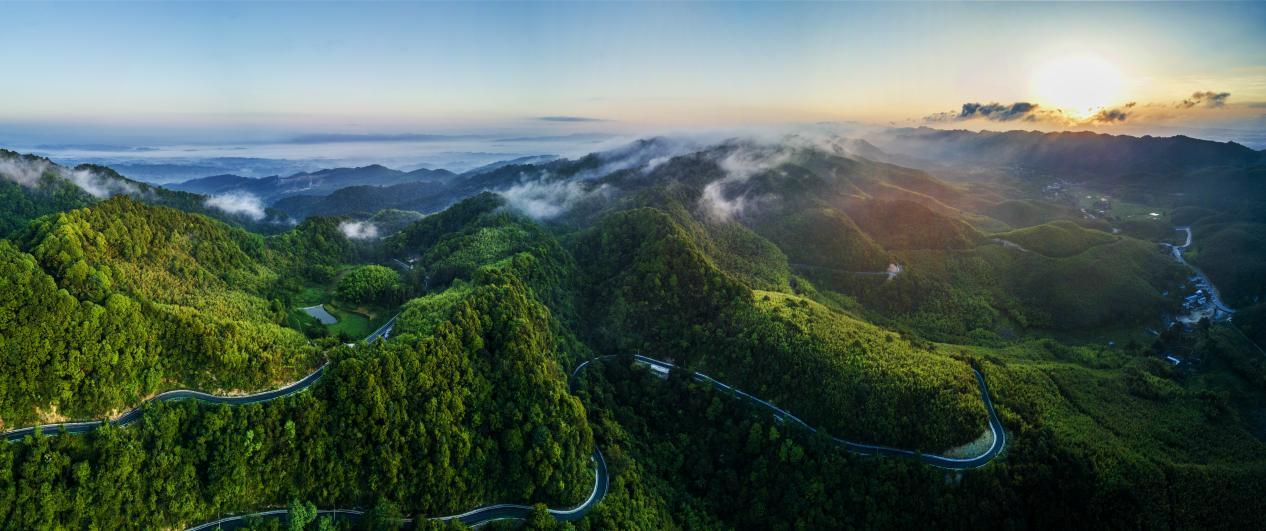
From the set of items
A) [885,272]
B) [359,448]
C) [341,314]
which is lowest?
[885,272]

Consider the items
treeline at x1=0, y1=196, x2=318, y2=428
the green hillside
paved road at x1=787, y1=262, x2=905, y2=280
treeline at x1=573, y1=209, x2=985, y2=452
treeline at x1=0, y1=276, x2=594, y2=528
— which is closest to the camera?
treeline at x1=0, y1=276, x2=594, y2=528

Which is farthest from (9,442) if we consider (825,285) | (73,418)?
(825,285)

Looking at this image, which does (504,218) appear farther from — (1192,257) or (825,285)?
(1192,257)

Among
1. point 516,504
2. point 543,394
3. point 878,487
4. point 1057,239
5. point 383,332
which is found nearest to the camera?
point 516,504

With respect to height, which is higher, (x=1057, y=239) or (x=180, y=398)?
(x=180, y=398)

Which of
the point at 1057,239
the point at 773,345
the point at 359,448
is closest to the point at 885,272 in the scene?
the point at 1057,239

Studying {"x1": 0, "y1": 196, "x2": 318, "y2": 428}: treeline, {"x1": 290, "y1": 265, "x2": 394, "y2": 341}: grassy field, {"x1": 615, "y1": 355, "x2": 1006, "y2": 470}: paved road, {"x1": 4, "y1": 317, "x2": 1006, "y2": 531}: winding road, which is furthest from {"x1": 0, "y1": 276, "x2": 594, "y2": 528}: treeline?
{"x1": 615, "y1": 355, "x2": 1006, "y2": 470}: paved road

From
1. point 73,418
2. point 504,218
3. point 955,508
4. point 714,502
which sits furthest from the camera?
point 504,218

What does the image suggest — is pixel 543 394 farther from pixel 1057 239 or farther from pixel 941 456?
pixel 1057 239

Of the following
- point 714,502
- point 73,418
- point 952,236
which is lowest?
point 714,502

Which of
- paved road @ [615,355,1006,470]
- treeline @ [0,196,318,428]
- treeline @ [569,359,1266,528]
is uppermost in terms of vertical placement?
treeline @ [0,196,318,428]

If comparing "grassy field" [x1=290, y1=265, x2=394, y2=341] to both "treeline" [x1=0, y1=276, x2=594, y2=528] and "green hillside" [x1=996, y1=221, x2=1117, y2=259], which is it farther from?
"green hillside" [x1=996, y1=221, x2=1117, y2=259]
